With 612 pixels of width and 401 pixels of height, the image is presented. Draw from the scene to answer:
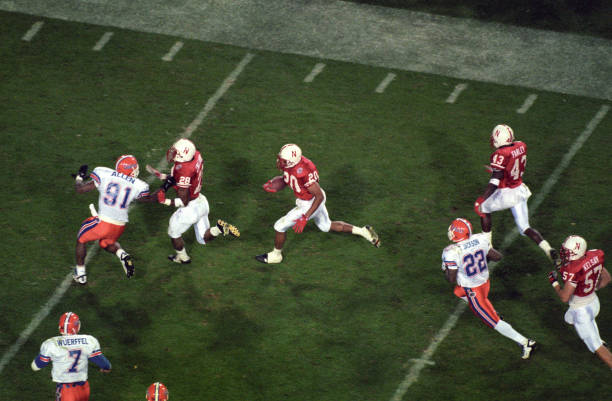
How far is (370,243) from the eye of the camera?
12.7 m

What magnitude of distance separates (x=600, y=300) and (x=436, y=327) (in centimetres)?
197

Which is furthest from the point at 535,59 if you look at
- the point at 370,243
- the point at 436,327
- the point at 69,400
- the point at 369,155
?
the point at 69,400

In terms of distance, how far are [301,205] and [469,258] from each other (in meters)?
2.16

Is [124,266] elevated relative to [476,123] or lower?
elevated

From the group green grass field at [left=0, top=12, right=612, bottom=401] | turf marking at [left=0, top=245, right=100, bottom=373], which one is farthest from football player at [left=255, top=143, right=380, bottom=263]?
turf marking at [left=0, top=245, right=100, bottom=373]

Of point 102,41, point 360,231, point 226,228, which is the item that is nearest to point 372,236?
point 360,231

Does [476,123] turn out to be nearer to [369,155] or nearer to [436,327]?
[369,155]

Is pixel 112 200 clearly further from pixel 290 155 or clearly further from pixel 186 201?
pixel 290 155

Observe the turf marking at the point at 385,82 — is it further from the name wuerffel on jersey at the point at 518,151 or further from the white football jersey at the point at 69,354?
the white football jersey at the point at 69,354

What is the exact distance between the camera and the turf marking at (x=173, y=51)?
15.7m

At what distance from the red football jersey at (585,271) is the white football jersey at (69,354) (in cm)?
477

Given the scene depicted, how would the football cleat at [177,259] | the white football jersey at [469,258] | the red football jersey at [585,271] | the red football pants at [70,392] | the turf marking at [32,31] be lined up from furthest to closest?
1. the turf marking at [32,31]
2. the football cleat at [177,259]
3. the white football jersey at [469,258]
4. the red football jersey at [585,271]
5. the red football pants at [70,392]

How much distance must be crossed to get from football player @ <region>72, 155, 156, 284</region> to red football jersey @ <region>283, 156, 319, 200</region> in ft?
5.04

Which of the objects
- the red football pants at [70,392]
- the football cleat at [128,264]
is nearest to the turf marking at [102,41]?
the football cleat at [128,264]
